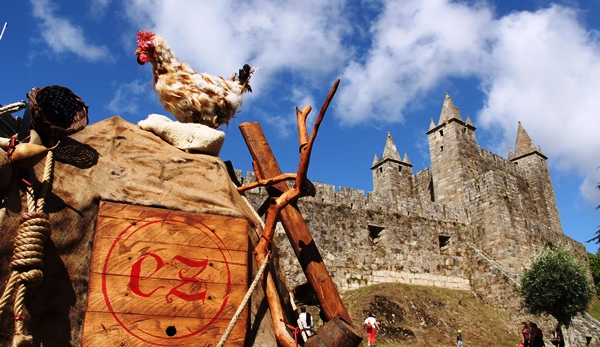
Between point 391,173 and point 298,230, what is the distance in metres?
27.4

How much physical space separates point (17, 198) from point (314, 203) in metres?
17.9

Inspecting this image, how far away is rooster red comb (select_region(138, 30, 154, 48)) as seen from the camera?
372cm

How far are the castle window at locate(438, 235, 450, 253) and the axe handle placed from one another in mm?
20681

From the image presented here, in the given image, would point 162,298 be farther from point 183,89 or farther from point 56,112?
point 183,89

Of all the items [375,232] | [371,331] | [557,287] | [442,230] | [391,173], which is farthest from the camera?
[391,173]

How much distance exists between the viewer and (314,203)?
2009 cm

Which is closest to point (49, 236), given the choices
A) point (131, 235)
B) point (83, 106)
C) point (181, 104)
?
point (131, 235)

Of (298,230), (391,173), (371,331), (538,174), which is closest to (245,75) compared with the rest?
(298,230)

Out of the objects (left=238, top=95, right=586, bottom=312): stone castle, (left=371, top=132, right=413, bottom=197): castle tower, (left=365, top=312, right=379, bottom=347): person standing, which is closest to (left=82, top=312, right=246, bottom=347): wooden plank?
(left=365, top=312, right=379, bottom=347): person standing

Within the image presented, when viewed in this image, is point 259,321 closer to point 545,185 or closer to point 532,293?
point 532,293

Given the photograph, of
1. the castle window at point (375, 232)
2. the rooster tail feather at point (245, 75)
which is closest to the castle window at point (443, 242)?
the castle window at point (375, 232)

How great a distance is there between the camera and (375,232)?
2152cm

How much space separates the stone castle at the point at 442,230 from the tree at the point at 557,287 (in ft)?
5.28

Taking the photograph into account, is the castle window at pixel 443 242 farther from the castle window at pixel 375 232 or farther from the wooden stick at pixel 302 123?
the wooden stick at pixel 302 123
